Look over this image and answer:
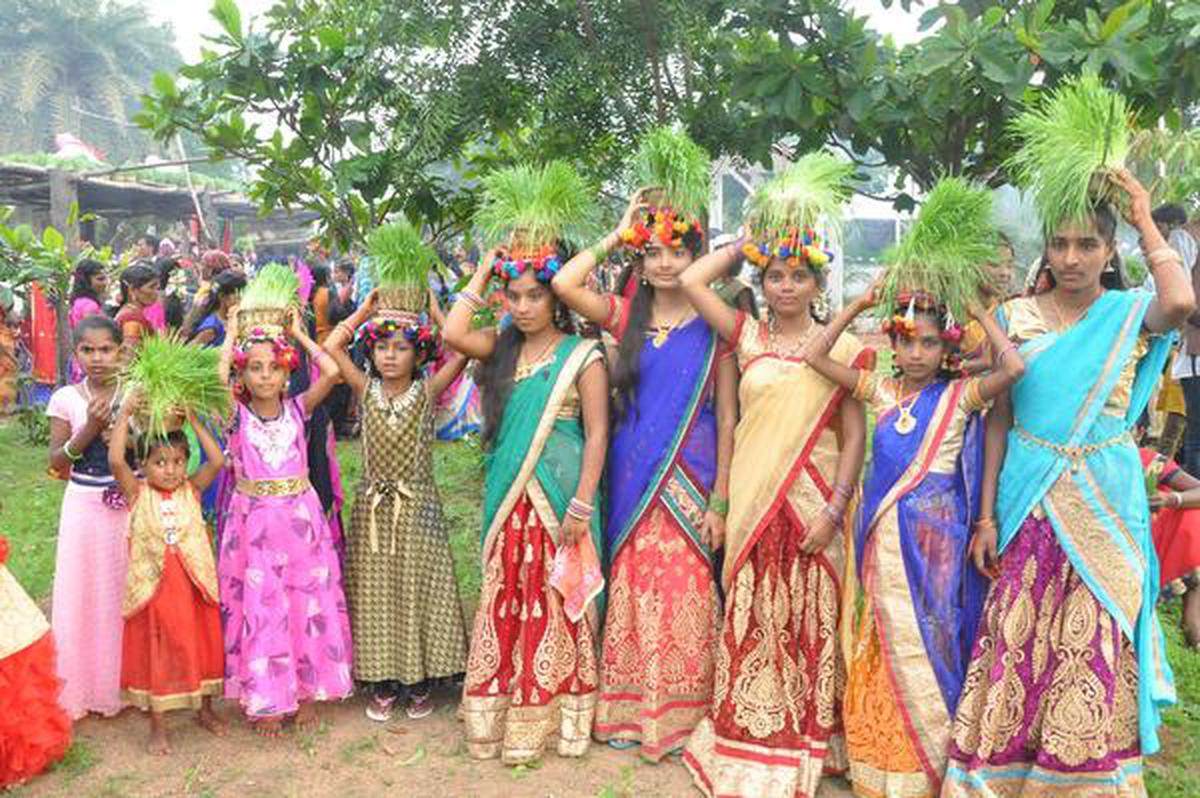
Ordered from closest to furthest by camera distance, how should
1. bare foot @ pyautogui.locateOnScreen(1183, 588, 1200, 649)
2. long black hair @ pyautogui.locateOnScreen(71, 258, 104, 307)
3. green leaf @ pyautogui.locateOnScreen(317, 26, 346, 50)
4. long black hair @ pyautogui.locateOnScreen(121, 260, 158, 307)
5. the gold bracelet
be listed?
the gold bracelet, green leaf @ pyautogui.locateOnScreen(317, 26, 346, 50), bare foot @ pyautogui.locateOnScreen(1183, 588, 1200, 649), long black hair @ pyautogui.locateOnScreen(121, 260, 158, 307), long black hair @ pyautogui.locateOnScreen(71, 258, 104, 307)

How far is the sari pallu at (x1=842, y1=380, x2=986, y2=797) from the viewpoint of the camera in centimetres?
378

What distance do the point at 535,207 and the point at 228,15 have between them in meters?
1.75

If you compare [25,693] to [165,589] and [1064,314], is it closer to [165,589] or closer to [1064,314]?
[165,589]

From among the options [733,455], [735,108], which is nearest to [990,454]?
[733,455]

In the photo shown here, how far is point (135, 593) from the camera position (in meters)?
4.32

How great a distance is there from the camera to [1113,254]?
3.70 metres

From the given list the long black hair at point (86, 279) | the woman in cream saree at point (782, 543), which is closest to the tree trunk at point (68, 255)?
the long black hair at point (86, 279)

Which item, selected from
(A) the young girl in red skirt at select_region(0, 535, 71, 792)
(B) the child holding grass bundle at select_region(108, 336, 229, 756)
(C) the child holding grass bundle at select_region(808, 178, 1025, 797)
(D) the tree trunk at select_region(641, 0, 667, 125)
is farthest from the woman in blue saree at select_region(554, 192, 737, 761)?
(A) the young girl in red skirt at select_region(0, 535, 71, 792)

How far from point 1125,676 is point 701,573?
1530mm

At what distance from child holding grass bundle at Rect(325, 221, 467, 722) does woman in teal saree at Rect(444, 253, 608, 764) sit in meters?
0.28

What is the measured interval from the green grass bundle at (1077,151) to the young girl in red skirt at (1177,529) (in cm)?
142

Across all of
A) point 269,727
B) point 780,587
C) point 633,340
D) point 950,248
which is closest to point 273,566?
point 269,727

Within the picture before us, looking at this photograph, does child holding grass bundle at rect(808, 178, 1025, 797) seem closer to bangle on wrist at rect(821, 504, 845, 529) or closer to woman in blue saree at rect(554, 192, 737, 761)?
bangle on wrist at rect(821, 504, 845, 529)

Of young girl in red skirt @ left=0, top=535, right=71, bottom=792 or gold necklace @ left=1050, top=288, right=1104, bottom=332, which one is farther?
young girl in red skirt @ left=0, top=535, right=71, bottom=792
